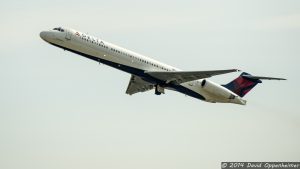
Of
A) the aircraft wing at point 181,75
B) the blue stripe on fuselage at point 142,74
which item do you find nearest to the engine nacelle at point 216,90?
the blue stripe on fuselage at point 142,74

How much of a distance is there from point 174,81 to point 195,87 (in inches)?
138

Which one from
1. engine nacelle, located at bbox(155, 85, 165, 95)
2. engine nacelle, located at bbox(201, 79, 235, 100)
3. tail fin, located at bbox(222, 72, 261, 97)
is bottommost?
engine nacelle, located at bbox(155, 85, 165, 95)

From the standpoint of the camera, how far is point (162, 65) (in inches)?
2906

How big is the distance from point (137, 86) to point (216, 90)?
10.2 metres

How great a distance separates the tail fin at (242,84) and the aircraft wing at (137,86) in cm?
1005

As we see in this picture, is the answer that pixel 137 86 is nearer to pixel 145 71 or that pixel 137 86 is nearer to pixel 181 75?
pixel 145 71

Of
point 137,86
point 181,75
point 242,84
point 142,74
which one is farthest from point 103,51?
point 242,84

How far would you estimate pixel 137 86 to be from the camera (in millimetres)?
80688

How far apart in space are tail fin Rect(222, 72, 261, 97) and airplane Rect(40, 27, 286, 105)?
0.32 m

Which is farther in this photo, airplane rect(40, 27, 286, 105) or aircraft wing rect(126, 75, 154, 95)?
aircraft wing rect(126, 75, 154, 95)

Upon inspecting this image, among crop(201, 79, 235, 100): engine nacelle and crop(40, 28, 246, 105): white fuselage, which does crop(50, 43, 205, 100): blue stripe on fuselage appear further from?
crop(201, 79, 235, 100): engine nacelle

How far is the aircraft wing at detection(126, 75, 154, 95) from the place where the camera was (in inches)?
3118

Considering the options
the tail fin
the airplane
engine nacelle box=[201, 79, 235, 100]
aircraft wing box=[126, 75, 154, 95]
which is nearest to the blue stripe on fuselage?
the airplane

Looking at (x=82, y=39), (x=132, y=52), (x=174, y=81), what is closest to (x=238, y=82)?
(x=174, y=81)
